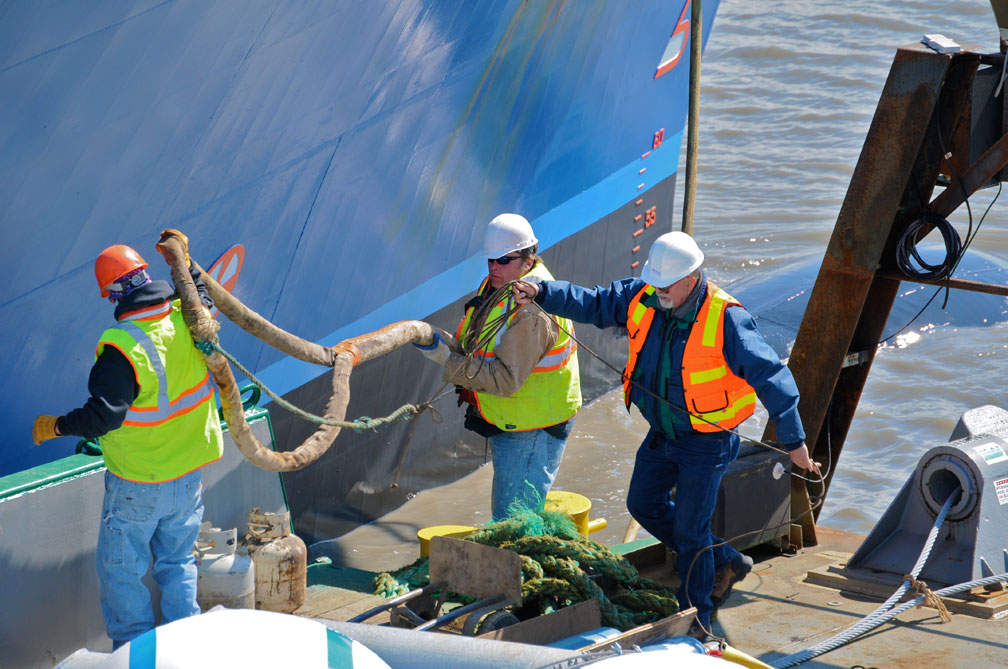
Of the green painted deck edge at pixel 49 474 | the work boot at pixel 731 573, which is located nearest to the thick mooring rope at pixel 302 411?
the green painted deck edge at pixel 49 474

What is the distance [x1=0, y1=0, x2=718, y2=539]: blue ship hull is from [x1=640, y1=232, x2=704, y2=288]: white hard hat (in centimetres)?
235

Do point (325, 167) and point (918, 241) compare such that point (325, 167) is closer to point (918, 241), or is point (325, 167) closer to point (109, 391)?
point (109, 391)

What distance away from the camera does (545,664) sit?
9.63ft

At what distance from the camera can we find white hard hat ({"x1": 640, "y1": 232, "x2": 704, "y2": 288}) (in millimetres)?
4180

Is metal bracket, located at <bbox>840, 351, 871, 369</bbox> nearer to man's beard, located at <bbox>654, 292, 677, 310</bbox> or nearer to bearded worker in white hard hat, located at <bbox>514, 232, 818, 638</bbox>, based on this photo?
bearded worker in white hard hat, located at <bbox>514, 232, 818, 638</bbox>

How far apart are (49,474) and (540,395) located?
1.97 metres

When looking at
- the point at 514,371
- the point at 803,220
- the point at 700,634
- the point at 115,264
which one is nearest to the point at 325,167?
the point at 514,371

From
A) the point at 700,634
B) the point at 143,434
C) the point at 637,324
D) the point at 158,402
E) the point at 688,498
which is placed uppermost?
the point at 637,324

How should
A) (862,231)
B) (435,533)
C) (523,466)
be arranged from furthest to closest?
(862,231), (435,533), (523,466)

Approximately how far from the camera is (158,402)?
3.90 metres

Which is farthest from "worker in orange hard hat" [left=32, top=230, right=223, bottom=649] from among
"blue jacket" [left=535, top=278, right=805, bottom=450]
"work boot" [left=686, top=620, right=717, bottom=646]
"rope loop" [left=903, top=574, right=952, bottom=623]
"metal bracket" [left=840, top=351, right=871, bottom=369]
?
"metal bracket" [left=840, top=351, right=871, bottom=369]

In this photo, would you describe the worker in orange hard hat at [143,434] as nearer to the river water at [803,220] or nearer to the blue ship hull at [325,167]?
the blue ship hull at [325,167]

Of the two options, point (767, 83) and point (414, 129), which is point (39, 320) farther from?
point (767, 83)

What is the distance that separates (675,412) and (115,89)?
273cm
